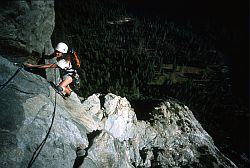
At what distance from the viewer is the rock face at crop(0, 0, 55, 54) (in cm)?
707

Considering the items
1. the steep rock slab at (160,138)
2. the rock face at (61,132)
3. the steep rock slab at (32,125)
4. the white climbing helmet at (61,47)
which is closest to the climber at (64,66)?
the white climbing helmet at (61,47)

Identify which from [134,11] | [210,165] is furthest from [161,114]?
[134,11]

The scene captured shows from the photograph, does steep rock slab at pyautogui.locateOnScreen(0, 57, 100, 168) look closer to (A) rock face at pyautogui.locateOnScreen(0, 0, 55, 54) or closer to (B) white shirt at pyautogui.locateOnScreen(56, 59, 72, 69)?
(B) white shirt at pyautogui.locateOnScreen(56, 59, 72, 69)

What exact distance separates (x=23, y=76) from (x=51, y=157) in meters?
2.38

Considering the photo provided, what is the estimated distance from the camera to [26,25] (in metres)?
7.56

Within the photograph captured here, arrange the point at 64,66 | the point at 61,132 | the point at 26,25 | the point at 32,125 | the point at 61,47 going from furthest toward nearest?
the point at 64,66
the point at 26,25
the point at 61,47
the point at 61,132
the point at 32,125

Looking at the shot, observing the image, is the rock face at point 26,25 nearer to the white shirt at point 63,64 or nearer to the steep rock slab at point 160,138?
the white shirt at point 63,64

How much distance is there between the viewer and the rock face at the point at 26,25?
7070 millimetres

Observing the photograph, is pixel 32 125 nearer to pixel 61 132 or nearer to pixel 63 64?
pixel 61 132

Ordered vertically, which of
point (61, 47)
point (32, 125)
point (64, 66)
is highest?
point (61, 47)

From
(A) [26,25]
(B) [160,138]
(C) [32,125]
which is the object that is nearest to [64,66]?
(A) [26,25]

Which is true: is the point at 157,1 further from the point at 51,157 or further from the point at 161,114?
the point at 51,157

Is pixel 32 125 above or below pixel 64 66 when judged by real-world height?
below

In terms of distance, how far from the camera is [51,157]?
5.64 meters
